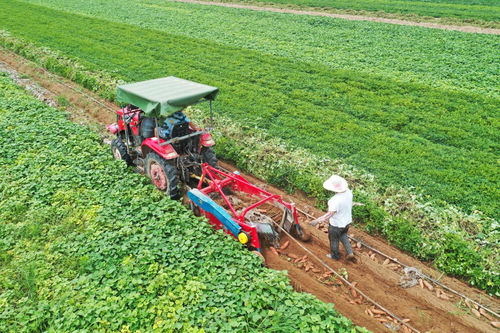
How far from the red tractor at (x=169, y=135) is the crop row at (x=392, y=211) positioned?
200 centimetres

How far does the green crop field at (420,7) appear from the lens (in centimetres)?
2877

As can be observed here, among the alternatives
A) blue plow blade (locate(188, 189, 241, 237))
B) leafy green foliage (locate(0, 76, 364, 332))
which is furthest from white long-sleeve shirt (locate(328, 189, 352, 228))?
blue plow blade (locate(188, 189, 241, 237))

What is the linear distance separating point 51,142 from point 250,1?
1279 inches

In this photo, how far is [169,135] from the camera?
28.1 ft

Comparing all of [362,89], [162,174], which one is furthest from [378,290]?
[362,89]

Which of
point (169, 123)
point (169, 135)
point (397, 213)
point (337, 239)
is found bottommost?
point (397, 213)

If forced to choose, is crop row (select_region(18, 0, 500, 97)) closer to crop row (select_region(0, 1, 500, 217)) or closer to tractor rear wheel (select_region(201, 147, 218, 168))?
crop row (select_region(0, 1, 500, 217))

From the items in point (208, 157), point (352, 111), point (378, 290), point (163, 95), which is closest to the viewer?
point (378, 290)

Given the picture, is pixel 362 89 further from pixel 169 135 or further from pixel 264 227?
pixel 264 227

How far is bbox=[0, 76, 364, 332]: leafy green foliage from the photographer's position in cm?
541

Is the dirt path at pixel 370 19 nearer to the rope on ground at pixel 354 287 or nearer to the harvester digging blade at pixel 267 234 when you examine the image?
the rope on ground at pixel 354 287

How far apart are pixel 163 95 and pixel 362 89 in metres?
9.17

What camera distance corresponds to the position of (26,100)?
44.2 feet

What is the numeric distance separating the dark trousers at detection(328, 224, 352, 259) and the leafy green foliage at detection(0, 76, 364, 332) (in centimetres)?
158
